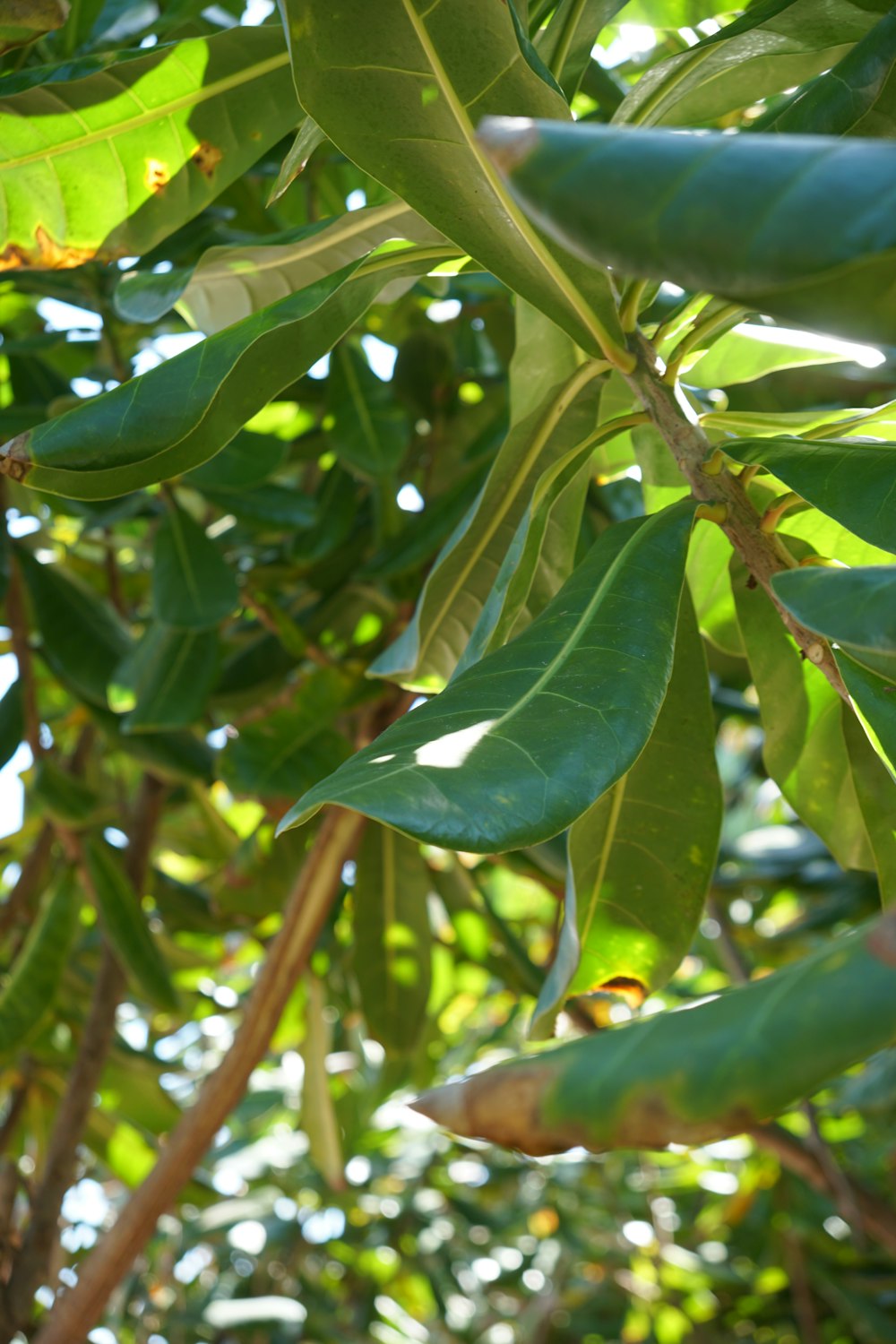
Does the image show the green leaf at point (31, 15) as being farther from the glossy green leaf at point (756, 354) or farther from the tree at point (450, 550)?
the glossy green leaf at point (756, 354)

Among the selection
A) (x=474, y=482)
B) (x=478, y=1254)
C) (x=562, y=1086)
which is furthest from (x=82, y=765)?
(x=478, y=1254)

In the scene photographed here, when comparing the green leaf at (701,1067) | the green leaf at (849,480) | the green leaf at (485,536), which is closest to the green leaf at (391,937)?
the green leaf at (485,536)

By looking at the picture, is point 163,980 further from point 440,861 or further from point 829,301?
point 829,301

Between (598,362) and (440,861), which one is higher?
(598,362)

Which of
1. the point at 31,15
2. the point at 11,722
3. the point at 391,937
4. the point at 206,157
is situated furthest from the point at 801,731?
the point at 11,722

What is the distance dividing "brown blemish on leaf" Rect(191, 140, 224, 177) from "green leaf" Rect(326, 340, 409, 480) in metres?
0.38

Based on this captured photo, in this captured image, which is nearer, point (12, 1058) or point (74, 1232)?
point (12, 1058)

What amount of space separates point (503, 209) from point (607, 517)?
787mm

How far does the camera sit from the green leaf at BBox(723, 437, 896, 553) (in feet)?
2.16

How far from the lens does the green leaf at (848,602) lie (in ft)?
1.61

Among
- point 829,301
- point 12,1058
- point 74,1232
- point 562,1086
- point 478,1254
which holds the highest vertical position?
point 829,301

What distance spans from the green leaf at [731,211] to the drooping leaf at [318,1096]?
1.54 metres

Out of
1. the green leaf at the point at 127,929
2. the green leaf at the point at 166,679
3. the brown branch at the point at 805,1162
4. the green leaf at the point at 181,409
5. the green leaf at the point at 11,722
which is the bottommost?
the brown branch at the point at 805,1162

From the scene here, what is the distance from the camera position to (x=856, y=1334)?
3051 mm
